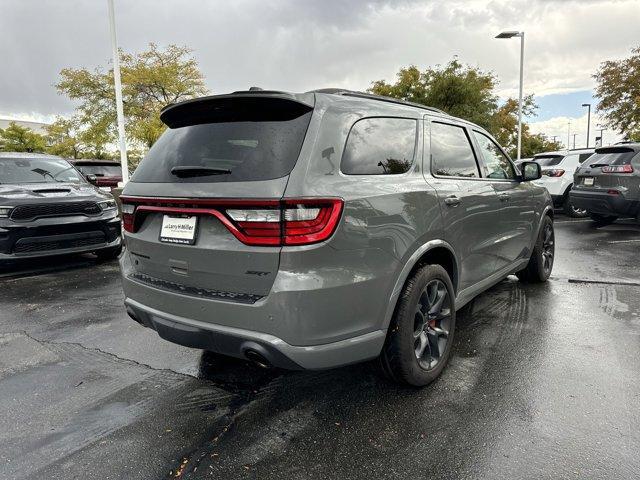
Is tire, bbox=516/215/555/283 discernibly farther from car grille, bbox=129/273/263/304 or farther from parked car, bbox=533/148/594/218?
parked car, bbox=533/148/594/218

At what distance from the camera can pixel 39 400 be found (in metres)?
2.84

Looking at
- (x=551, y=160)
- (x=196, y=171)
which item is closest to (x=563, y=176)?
(x=551, y=160)

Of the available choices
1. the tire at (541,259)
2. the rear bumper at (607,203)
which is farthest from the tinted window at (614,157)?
the tire at (541,259)

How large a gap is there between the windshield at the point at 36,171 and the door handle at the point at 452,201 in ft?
20.4

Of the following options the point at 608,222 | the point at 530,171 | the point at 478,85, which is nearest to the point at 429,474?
the point at 530,171

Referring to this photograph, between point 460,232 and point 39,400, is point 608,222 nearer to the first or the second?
point 460,232

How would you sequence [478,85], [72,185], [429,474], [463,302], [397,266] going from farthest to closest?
[478,85] < [72,185] < [463,302] < [397,266] < [429,474]

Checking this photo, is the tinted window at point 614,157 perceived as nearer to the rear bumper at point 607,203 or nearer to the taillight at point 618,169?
the taillight at point 618,169

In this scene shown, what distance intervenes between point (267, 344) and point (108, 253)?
567 cm

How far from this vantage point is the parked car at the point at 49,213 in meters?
5.80

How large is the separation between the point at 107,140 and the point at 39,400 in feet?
94.7

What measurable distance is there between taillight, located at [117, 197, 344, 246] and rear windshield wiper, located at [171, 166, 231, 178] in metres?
0.17

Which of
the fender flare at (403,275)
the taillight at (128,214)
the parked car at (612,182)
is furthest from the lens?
the parked car at (612,182)

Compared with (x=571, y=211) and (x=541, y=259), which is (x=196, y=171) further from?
(x=571, y=211)
